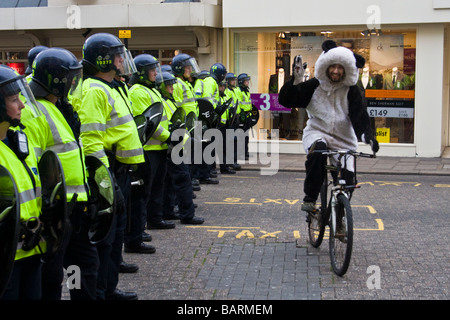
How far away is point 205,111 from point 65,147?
7172 mm

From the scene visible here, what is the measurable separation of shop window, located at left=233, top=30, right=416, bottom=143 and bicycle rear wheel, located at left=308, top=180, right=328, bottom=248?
29.7 feet

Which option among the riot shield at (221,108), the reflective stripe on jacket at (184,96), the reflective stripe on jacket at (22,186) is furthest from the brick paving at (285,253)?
the reflective stripe on jacket at (22,186)

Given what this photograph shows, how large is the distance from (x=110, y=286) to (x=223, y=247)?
2.07 m

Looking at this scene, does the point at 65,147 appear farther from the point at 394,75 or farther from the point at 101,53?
the point at 394,75

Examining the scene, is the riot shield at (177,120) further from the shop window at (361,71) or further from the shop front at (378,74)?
the shop front at (378,74)

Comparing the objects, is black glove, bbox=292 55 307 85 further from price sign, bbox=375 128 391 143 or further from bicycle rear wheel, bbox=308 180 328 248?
price sign, bbox=375 128 391 143

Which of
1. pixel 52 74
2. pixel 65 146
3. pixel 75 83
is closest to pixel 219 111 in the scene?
pixel 75 83

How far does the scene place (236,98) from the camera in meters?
14.5

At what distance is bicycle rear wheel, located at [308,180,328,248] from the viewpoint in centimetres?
684

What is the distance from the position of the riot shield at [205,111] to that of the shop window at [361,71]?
5.01 meters

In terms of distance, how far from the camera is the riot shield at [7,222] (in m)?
3.30
